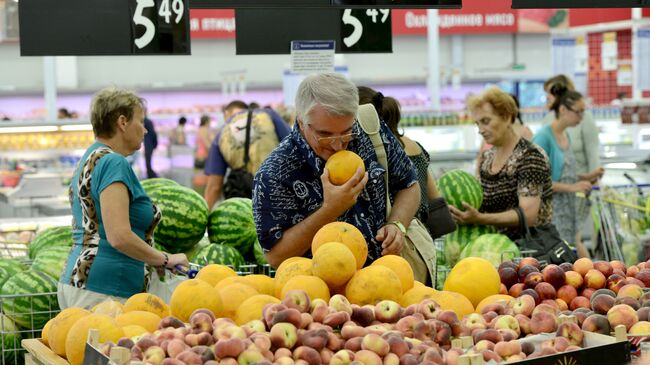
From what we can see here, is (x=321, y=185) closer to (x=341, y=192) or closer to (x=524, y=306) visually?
(x=341, y=192)

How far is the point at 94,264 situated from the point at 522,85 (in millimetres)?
14958

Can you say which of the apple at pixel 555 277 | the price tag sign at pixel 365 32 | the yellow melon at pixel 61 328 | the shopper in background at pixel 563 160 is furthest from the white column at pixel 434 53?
the yellow melon at pixel 61 328

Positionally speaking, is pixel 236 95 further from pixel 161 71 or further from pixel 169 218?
pixel 169 218

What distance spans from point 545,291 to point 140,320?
1.28 m

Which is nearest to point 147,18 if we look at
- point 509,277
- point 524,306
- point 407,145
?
point 407,145

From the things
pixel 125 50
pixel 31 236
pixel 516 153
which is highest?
pixel 125 50

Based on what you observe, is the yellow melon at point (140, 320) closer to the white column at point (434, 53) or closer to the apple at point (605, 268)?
the apple at point (605, 268)

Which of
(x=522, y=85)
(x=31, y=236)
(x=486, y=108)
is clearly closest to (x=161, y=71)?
(x=522, y=85)

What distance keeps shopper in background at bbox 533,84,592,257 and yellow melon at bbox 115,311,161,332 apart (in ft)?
16.3

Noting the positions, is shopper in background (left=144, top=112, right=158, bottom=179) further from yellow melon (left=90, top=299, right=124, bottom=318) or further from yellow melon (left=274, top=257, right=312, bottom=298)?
yellow melon (left=274, top=257, right=312, bottom=298)

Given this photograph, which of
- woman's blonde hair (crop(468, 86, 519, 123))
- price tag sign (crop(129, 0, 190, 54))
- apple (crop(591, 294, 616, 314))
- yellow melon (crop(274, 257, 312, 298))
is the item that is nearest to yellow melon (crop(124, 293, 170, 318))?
yellow melon (crop(274, 257, 312, 298))

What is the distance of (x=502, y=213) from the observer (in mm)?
5188

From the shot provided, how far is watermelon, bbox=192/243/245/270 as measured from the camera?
484 cm

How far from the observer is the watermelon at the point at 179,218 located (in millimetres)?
5016
